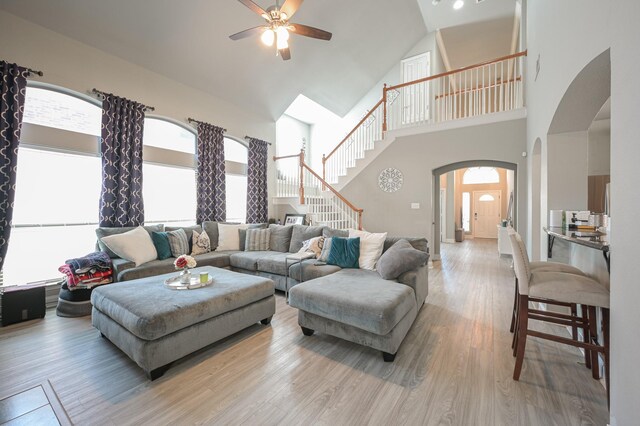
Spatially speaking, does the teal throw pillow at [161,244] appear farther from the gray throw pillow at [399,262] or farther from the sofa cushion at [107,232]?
the gray throw pillow at [399,262]

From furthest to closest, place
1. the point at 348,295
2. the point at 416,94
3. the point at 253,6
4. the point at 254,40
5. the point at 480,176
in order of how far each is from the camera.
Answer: the point at 480,176 → the point at 416,94 → the point at 254,40 → the point at 253,6 → the point at 348,295

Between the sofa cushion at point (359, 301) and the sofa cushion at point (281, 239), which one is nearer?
the sofa cushion at point (359, 301)

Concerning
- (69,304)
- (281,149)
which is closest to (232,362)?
(69,304)

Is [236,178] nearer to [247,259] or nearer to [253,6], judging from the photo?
[247,259]

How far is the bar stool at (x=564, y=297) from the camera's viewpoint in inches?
68.6

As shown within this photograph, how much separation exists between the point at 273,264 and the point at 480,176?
413 inches

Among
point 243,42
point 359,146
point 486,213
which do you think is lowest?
point 486,213

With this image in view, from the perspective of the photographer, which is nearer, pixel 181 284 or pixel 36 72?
pixel 181 284

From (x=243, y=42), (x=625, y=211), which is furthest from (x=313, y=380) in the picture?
(x=243, y=42)

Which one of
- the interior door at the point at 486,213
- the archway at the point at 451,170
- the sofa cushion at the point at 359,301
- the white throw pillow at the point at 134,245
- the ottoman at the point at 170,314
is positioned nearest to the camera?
the ottoman at the point at 170,314

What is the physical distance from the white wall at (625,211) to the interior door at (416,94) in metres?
5.09

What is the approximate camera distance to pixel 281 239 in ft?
15.3

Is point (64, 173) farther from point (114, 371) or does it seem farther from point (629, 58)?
point (629, 58)

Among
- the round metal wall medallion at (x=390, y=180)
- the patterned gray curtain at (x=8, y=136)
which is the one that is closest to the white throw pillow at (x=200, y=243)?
the patterned gray curtain at (x=8, y=136)
